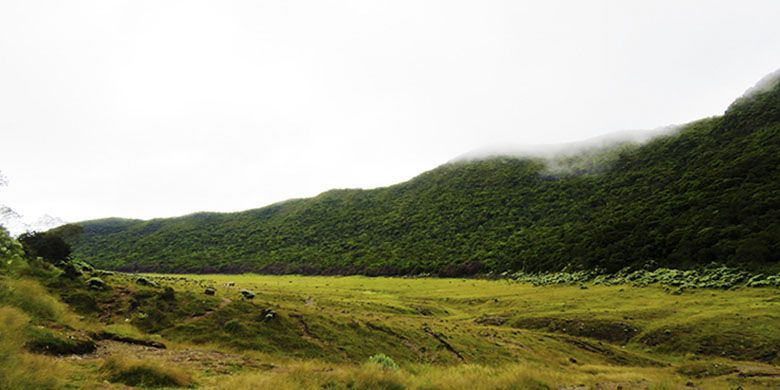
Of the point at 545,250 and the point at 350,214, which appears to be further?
the point at 350,214

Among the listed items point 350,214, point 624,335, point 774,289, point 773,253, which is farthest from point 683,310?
point 350,214

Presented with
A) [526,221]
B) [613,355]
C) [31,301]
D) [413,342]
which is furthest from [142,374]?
[526,221]

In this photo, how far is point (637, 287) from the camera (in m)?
43.6

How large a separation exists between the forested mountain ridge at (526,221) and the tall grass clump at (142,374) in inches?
2001

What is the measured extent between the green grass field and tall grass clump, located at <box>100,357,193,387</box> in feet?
0.12

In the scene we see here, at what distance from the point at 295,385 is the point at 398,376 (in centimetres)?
379

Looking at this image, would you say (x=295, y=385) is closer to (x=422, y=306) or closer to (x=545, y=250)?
(x=422, y=306)

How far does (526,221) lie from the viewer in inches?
3450

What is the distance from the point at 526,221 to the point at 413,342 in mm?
69640

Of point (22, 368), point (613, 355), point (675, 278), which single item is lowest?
point (613, 355)

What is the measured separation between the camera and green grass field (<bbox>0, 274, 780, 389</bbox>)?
1267 cm

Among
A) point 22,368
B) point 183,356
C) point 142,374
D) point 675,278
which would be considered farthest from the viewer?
point 675,278

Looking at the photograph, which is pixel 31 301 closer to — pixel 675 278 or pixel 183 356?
pixel 183 356

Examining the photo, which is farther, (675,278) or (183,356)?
(675,278)
